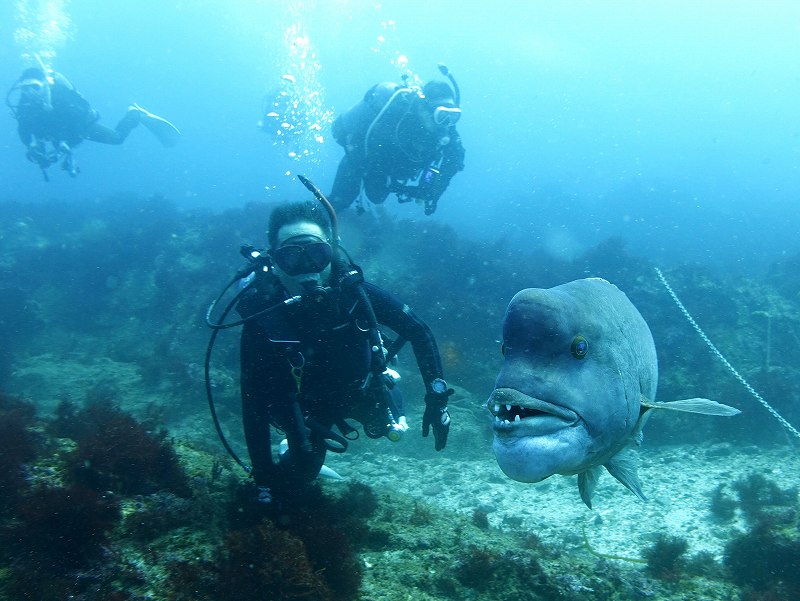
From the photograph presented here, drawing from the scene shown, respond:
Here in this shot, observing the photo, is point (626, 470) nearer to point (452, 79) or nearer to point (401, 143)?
point (401, 143)

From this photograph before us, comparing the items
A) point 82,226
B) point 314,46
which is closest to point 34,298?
Result: point 82,226

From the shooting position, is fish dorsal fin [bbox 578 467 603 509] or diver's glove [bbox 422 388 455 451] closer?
fish dorsal fin [bbox 578 467 603 509]

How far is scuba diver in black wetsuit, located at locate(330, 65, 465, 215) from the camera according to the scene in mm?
9625

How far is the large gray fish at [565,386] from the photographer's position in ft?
5.12

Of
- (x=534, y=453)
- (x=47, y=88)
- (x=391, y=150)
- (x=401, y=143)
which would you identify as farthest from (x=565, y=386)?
(x=47, y=88)

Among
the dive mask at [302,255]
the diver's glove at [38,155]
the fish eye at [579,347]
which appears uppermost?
the diver's glove at [38,155]

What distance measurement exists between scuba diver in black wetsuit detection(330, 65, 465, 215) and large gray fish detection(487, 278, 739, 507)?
827 centimetres

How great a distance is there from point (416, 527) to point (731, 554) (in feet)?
10.1

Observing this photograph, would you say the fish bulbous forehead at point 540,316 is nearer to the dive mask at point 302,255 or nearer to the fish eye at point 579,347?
the fish eye at point 579,347

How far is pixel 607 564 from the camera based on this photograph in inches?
150

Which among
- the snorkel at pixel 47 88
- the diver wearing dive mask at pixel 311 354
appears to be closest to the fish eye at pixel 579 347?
the diver wearing dive mask at pixel 311 354

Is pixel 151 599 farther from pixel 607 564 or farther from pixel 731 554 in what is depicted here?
pixel 731 554

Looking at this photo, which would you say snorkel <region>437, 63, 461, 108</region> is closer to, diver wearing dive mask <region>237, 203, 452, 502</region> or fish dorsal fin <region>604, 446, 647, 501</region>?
diver wearing dive mask <region>237, 203, 452, 502</region>

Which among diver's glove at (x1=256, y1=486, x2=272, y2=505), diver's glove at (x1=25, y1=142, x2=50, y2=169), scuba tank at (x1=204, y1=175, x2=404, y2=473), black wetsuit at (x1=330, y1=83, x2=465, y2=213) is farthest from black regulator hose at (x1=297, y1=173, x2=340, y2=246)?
diver's glove at (x1=25, y1=142, x2=50, y2=169)
